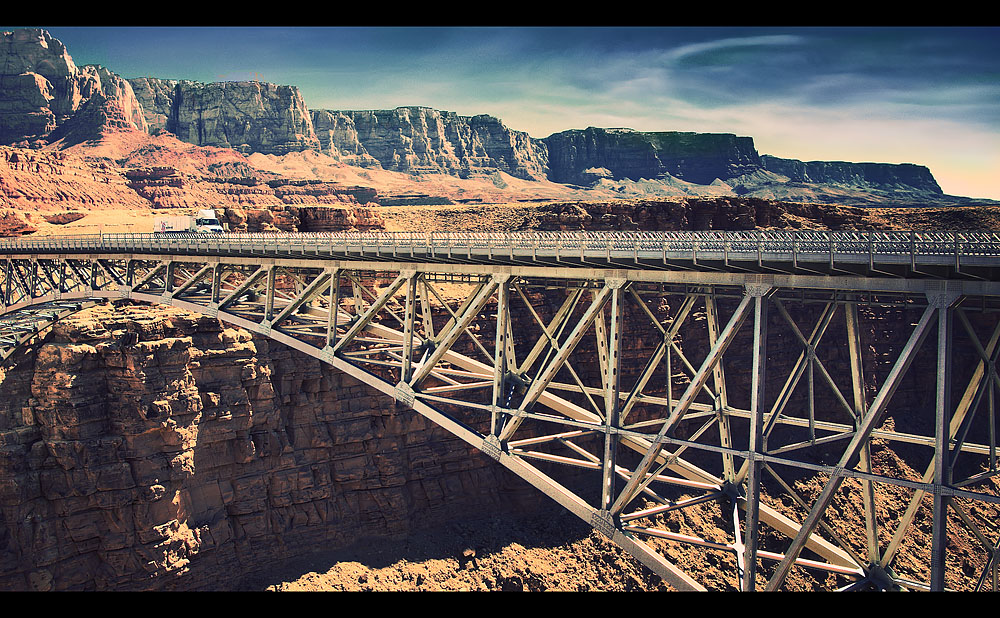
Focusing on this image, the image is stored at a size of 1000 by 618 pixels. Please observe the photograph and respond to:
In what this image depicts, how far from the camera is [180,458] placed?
107ft

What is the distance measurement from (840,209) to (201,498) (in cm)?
5353

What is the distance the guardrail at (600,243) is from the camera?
47.1ft

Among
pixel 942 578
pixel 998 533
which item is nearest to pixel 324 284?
pixel 942 578

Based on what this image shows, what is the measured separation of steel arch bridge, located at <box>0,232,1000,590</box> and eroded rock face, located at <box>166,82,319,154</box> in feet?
323

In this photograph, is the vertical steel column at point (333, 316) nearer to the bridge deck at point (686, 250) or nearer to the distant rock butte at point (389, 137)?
the bridge deck at point (686, 250)

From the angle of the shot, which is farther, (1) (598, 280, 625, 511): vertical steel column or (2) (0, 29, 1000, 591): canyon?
(2) (0, 29, 1000, 591): canyon

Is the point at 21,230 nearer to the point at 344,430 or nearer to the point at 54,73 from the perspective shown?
the point at 344,430

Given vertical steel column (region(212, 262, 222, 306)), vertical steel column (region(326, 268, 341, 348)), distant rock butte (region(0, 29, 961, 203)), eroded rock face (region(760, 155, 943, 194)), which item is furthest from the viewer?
eroded rock face (region(760, 155, 943, 194))

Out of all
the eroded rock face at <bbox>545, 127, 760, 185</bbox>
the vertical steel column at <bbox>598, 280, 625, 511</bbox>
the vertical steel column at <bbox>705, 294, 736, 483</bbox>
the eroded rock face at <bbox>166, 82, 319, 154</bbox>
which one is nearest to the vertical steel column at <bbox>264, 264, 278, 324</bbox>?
the vertical steel column at <bbox>598, 280, 625, 511</bbox>

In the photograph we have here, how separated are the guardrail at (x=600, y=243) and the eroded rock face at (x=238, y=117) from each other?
10341 centimetres

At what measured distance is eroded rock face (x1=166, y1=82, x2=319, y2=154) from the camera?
133875mm

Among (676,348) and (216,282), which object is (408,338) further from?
(216,282)

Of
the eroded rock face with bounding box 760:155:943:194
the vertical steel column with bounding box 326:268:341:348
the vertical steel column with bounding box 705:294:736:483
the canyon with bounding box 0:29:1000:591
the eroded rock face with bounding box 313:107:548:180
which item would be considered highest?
the eroded rock face with bounding box 313:107:548:180

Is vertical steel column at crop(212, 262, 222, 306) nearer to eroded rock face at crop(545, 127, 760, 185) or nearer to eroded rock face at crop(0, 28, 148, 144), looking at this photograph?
eroded rock face at crop(0, 28, 148, 144)
